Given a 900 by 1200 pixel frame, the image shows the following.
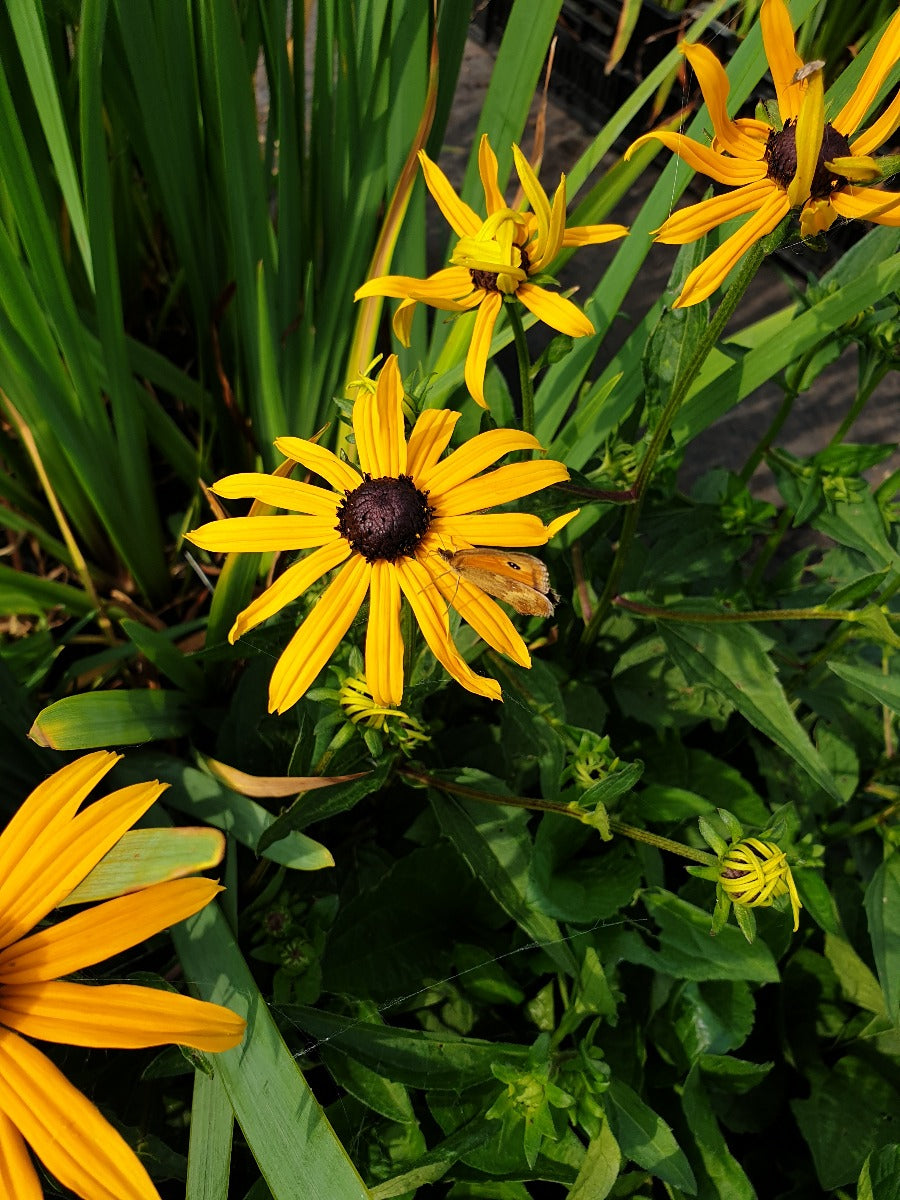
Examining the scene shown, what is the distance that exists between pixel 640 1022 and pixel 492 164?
774 mm

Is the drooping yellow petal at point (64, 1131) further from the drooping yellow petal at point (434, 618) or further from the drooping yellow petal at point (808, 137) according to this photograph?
the drooping yellow petal at point (808, 137)

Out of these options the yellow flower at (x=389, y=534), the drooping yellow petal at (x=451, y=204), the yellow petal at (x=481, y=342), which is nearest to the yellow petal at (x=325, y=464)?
the yellow flower at (x=389, y=534)

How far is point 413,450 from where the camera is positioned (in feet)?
1.96

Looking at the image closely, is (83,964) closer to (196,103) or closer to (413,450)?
(413,450)

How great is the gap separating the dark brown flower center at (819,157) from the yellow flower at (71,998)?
1.68 feet

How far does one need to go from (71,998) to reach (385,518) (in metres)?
0.31

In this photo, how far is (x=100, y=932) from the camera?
1.50ft

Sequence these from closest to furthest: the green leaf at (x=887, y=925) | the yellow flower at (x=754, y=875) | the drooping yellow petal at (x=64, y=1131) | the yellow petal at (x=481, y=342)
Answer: the drooping yellow petal at (x=64, y=1131) → the yellow flower at (x=754, y=875) → the yellow petal at (x=481, y=342) → the green leaf at (x=887, y=925)

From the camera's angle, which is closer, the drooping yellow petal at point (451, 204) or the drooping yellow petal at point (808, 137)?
the drooping yellow petal at point (808, 137)

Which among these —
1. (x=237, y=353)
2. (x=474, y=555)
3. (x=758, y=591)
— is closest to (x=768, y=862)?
(x=474, y=555)

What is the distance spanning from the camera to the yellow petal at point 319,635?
21.4 inches

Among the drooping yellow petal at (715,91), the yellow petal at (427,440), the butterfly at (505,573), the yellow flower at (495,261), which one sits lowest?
the butterfly at (505,573)

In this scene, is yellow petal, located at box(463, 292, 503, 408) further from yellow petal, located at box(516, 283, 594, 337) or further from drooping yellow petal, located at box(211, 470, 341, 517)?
drooping yellow petal, located at box(211, 470, 341, 517)

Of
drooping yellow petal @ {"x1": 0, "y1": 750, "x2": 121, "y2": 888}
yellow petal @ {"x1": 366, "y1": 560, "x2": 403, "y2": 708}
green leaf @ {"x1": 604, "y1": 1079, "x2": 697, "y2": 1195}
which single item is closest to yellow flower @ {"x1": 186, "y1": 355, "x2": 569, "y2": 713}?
yellow petal @ {"x1": 366, "y1": 560, "x2": 403, "y2": 708}
